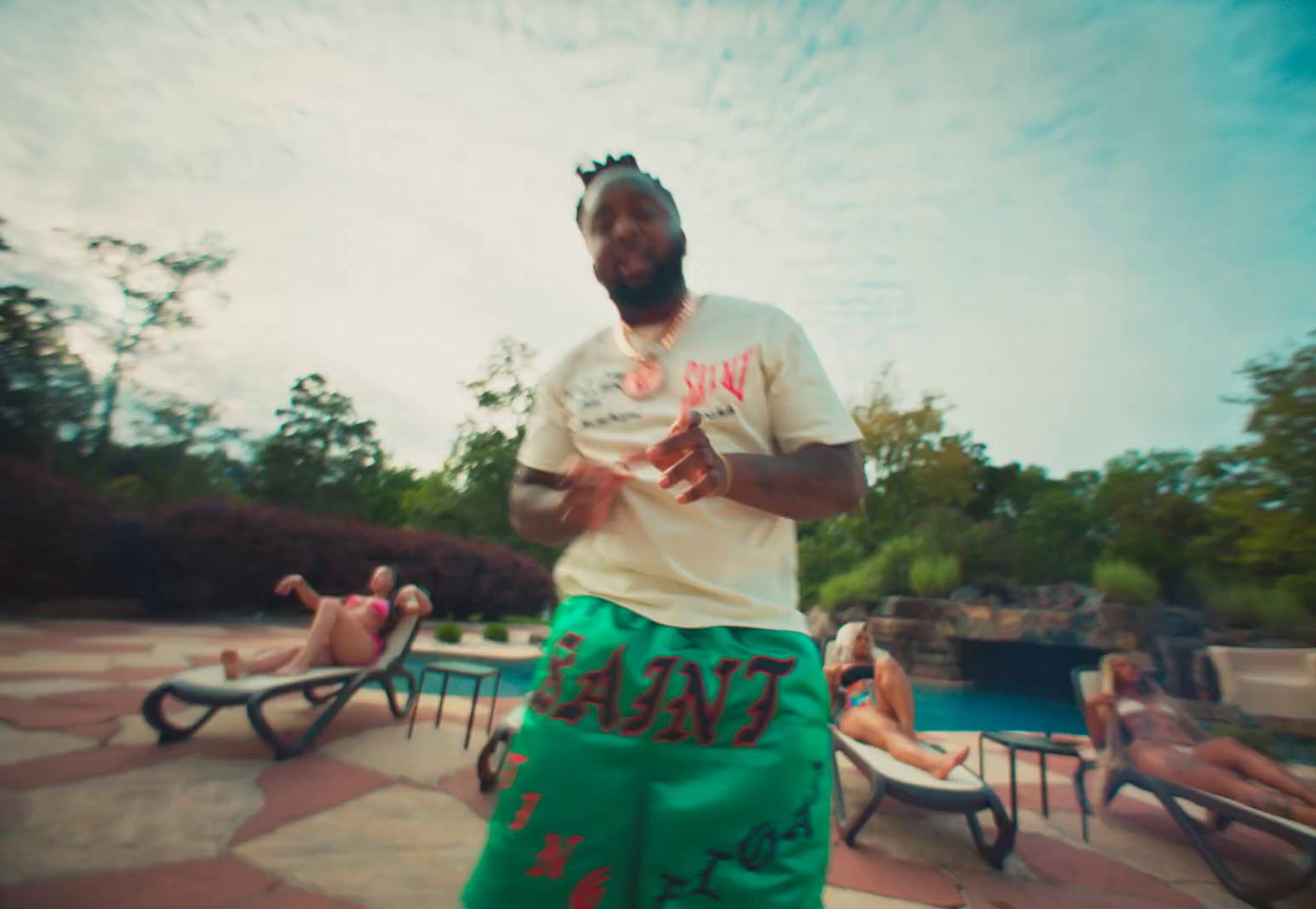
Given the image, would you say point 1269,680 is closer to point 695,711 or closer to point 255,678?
point 695,711

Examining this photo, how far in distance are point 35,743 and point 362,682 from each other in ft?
4.96

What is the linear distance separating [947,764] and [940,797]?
284mm

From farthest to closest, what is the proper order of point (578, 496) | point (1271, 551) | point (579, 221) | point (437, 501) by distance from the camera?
1. point (437, 501)
2. point (1271, 551)
3. point (579, 221)
4. point (578, 496)

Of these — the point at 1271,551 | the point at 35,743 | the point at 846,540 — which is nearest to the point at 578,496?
the point at 35,743

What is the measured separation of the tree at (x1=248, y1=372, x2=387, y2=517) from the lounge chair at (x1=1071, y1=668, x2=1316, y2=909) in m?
21.5

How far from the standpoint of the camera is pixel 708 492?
767mm

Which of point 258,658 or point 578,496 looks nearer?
point 578,496

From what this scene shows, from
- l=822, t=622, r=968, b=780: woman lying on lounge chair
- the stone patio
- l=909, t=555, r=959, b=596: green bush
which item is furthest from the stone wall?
the stone patio

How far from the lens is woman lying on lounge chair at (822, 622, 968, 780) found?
10.6 feet

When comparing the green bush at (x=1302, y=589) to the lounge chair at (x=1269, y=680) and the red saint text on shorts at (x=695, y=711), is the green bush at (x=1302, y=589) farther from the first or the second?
the red saint text on shorts at (x=695, y=711)

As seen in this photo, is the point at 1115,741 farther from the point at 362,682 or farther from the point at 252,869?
the point at 362,682

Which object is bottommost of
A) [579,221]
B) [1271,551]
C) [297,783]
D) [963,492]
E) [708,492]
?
[297,783]

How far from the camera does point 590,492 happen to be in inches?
36.1

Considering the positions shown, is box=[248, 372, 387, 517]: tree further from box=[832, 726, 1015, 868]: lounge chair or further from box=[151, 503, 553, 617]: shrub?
box=[832, 726, 1015, 868]: lounge chair
